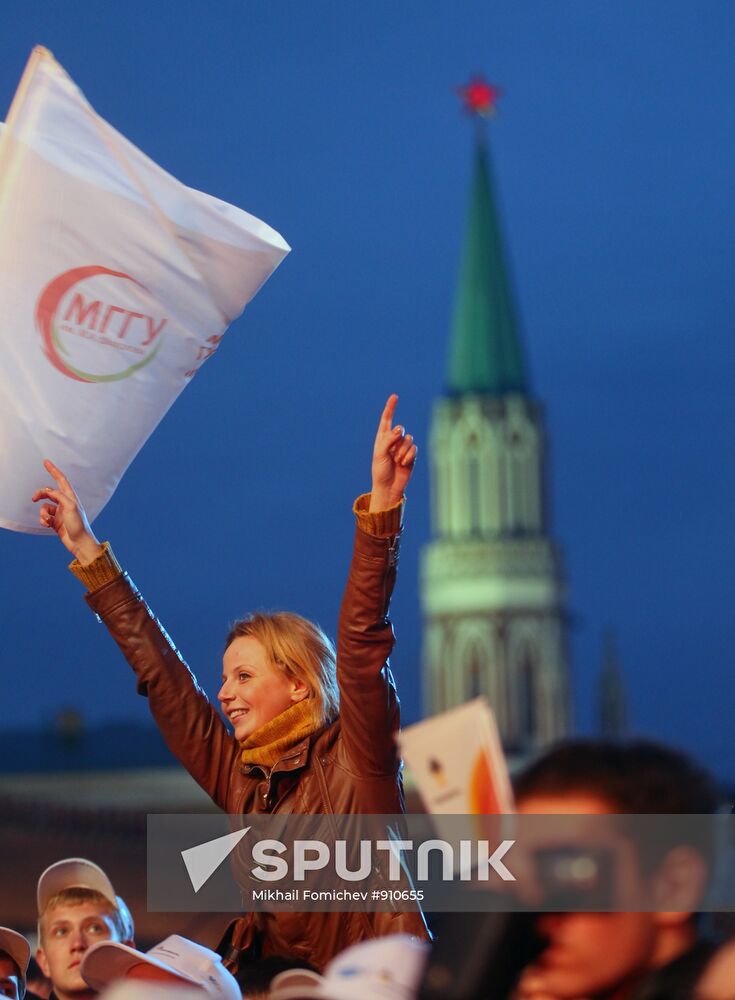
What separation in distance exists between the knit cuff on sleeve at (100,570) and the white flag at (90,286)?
0.59 m

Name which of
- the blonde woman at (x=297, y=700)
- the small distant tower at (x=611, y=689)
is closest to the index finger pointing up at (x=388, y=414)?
the blonde woman at (x=297, y=700)

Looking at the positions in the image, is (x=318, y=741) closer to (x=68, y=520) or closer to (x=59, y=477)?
(x=68, y=520)

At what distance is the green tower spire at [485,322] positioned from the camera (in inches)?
2638

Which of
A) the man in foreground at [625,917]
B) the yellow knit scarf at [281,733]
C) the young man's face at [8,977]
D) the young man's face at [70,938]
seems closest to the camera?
the man in foreground at [625,917]

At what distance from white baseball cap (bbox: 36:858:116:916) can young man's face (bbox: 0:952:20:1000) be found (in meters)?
0.29

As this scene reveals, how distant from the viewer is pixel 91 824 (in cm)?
2495

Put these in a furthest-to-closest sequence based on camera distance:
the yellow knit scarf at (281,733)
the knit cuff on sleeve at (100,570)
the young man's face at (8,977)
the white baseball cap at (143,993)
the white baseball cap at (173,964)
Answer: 1. the young man's face at (8,977)
2. the knit cuff on sleeve at (100,570)
3. the yellow knit scarf at (281,733)
4. the white baseball cap at (173,964)
5. the white baseball cap at (143,993)

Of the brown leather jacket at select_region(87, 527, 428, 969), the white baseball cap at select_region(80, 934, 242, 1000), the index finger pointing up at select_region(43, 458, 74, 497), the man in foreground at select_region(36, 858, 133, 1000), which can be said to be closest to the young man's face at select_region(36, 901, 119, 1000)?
the man in foreground at select_region(36, 858, 133, 1000)

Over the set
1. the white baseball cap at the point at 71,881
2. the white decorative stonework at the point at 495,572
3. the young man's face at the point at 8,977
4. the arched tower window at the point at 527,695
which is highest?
the white decorative stonework at the point at 495,572

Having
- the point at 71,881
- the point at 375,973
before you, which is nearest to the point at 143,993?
the point at 375,973

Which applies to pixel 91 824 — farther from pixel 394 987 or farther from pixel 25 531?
pixel 394 987

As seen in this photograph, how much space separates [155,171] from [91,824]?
21327 millimetres

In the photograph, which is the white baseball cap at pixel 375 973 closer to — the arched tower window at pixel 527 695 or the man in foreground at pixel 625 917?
the man in foreground at pixel 625 917

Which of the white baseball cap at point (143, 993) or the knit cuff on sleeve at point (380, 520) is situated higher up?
the knit cuff on sleeve at point (380, 520)
